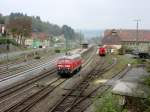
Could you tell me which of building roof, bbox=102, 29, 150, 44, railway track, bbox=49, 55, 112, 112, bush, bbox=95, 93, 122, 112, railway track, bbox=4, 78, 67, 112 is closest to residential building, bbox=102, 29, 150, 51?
building roof, bbox=102, 29, 150, 44

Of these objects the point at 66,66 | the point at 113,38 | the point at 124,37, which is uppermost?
the point at 124,37

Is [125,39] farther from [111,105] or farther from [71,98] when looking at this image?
[111,105]

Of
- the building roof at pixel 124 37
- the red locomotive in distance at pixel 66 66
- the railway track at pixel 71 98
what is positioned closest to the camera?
the railway track at pixel 71 98

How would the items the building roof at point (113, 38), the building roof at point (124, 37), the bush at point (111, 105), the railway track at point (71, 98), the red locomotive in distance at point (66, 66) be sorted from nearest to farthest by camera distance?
the bush at point (111, 105) → the railway track at point (71, 98) → the red locomotive in distance at point (66, 66) → the building roof at point (113, 38) → the building roof at point (124, 37)

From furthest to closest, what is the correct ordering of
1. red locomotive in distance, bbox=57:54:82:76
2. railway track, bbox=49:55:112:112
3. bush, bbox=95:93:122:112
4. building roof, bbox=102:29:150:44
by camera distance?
building roof, bbox=102:29:150:44
red locomotive in distance, bbox=57:54:82:76
railway track, bbox=49:55:112:112
bush, bbox=95:93:122:112

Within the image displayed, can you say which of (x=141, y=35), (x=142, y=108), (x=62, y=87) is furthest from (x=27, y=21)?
(x=142, y=108)

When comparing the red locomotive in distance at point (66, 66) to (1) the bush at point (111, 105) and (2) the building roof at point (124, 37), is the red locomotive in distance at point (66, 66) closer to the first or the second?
(1) the bush at point (111, 105)

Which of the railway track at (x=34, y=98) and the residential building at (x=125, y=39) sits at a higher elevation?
the residential building at (x=125, y=39)

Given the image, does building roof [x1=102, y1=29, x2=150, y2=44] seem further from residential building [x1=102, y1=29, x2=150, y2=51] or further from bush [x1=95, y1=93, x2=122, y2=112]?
bush [x1=95, y1=93, x2=122, y2=112]

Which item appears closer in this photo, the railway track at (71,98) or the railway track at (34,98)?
the railway track at (34,98)

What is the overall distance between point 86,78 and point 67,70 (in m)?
2.54

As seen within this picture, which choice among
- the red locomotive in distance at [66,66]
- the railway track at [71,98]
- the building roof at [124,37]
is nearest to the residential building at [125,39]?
the building roof at [124,37]

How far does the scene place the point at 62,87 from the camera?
2998 cm

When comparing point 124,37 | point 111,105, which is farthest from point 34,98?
point 124,37
